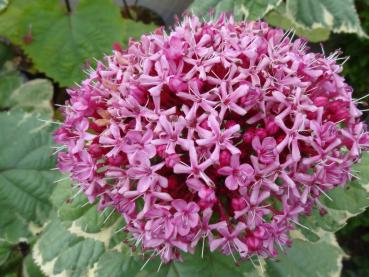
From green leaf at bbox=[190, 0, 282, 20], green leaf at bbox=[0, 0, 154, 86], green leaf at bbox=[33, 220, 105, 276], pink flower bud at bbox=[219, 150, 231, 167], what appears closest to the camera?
pink flower bud at bbox=[219, 150, 231, 167]

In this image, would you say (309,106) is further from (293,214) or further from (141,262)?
(141,262)

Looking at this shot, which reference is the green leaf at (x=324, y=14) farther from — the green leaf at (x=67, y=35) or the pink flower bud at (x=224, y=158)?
the pink flower bud at (x=224, y=158)

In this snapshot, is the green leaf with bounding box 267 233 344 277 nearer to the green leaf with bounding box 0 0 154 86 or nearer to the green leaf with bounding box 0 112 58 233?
the green leaf with bounding box 0 112 58 233

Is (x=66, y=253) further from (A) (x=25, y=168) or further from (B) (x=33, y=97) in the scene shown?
(B) (x=33, y=97)

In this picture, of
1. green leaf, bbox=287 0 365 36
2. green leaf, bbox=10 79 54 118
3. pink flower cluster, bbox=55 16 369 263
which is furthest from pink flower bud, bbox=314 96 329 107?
green leaf, bbox=10 79 54 118

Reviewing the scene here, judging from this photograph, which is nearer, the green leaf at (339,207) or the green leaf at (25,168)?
the green leaf at (339,207)

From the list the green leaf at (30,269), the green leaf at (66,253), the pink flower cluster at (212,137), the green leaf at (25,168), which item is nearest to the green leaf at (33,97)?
the green leaf at (25,168)

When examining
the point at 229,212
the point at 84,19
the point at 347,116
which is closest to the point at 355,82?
the point at 84,19
